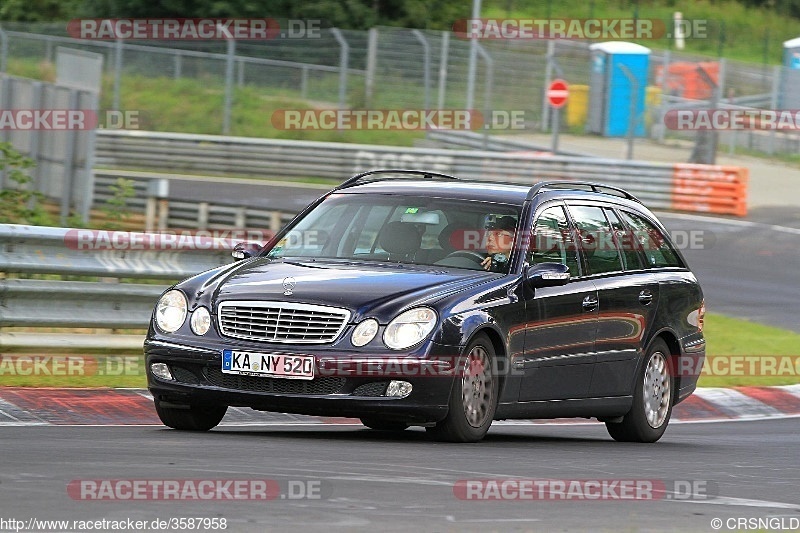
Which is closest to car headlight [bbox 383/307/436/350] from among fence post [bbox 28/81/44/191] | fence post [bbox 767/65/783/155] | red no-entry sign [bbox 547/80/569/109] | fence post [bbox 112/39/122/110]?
fence post [bbox 28/81/44/191]

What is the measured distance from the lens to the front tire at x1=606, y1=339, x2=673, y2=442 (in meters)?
11.7

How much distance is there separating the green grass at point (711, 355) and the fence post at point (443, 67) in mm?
18217

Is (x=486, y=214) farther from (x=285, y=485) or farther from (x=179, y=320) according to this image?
(x=285, y=485)

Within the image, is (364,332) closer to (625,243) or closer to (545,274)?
(545,274)

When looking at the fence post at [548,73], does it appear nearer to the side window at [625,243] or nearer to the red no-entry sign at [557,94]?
the red no-entry sign at [557,94]

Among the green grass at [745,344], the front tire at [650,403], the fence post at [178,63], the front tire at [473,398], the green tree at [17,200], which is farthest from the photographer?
the fence post at [178,63]

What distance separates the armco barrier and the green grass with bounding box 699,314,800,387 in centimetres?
854

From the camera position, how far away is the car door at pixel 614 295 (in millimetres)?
11188

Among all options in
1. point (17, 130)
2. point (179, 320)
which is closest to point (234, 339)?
point (179, 320)

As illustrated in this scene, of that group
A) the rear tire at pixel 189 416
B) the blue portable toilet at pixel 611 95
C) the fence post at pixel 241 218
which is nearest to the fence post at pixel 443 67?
the blue portable toilet at pixel 611 95

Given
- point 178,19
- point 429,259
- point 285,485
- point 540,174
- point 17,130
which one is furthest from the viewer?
point 178,19

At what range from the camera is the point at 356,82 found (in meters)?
39.0

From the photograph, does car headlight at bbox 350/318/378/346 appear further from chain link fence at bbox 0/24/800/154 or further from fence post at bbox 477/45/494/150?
chain link fence at bbox 0/24/800/154

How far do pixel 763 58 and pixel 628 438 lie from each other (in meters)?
46.1
